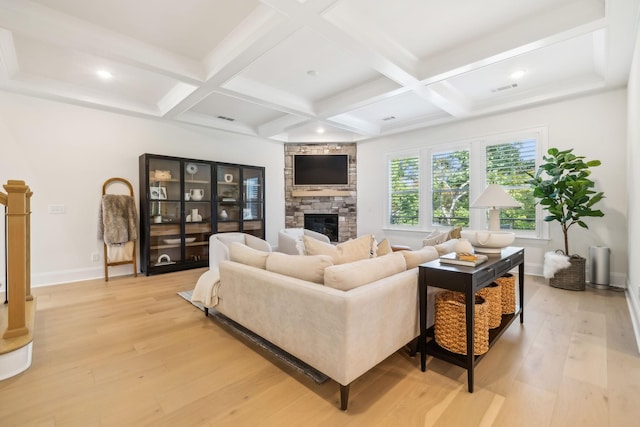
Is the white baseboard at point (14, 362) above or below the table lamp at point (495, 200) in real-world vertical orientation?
below

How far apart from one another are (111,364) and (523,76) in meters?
5.48

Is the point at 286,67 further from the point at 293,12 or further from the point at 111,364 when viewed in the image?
the point at 111,364

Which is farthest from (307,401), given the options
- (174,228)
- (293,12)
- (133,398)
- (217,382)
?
(174,228)

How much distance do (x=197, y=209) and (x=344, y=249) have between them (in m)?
4.02

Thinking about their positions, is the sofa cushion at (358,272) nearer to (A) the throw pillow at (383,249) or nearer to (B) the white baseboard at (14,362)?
(A) the throw pillow at (383,249)

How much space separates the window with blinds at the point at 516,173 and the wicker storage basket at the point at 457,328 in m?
3.44

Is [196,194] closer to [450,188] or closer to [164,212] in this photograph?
[164,212]

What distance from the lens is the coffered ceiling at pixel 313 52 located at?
100 inches

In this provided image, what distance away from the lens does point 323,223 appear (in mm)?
6945

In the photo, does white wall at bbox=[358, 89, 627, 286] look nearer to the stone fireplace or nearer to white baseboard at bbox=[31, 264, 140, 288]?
the stone fireplace

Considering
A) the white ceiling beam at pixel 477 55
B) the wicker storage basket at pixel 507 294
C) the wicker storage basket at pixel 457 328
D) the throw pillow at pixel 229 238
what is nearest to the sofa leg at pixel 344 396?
the wicker storage basket at pixel 457 328

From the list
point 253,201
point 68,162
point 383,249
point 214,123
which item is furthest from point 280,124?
point 383,249

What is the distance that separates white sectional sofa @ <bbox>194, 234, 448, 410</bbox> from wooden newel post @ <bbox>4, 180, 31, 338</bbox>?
151 cm

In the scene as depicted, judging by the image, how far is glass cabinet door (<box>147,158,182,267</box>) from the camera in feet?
15.8
